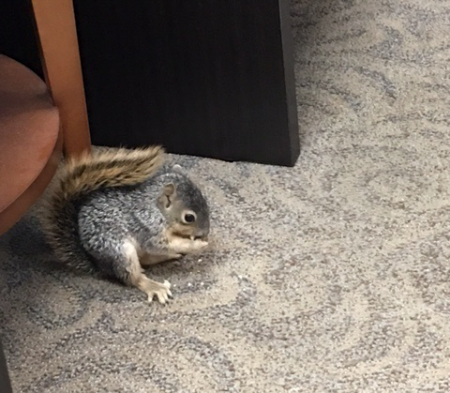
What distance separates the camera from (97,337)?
1196 mm

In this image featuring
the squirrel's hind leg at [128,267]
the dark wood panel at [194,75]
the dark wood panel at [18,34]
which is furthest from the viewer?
the dark wood panel at [18,34]

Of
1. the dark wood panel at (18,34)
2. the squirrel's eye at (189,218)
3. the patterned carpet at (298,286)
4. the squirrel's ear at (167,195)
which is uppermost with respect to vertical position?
the dark wood panel at (18,34)

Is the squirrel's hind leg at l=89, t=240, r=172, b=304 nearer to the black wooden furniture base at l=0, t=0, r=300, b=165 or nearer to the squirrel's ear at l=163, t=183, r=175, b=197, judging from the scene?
the squirrel's ear at l=163, t=183, r=175, b=197

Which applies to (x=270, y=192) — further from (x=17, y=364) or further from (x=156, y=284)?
(x=17, y=364)

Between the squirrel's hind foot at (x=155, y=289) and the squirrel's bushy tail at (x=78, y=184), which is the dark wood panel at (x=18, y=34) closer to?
the squirrel's bushy tail at (x=78, y=184)

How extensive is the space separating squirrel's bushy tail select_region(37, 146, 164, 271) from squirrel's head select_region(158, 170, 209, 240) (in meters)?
0.04

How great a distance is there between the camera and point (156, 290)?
124cm

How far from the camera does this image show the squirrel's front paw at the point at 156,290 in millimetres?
1239

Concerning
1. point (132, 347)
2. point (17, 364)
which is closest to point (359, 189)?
point (132, 347)

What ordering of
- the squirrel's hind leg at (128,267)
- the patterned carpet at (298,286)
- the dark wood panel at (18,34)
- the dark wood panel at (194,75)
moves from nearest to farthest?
the patterned carpet at (298,286), the squirrel's hind leg at (128,267), the dark wood panel at (194,75), the dark wood panel at (18,34)

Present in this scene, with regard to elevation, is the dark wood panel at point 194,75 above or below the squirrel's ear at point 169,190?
above

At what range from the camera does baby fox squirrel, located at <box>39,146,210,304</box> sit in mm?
1234

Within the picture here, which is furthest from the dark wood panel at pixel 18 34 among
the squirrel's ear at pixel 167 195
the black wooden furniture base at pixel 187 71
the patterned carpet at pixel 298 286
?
the squirrel's ear at pixel 167 195

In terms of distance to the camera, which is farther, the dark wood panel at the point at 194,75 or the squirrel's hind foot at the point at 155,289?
the dark wood panel at the point at 194,75
